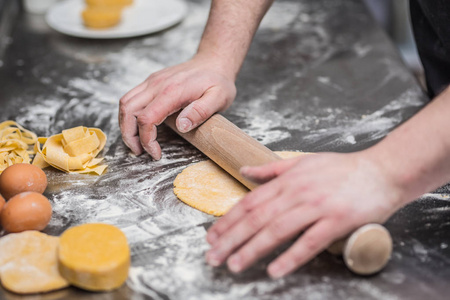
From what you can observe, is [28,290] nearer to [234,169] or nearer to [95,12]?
[234,169]

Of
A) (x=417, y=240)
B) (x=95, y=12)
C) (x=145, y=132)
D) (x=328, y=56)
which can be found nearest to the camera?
(x=417, y=240)

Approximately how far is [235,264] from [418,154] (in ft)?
1.49

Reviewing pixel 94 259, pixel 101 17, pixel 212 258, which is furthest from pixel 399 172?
pixel 101 17

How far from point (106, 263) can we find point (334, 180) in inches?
20.1

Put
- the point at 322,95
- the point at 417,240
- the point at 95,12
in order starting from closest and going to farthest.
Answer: the point at 417,240, the point at 322,95, the point at 95,12

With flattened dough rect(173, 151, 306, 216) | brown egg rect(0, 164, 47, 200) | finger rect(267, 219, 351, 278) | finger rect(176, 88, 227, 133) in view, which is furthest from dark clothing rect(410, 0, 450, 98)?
brown egg rect(0, 164, 47, 200)

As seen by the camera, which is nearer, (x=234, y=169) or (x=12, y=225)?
(x=12, y=225)

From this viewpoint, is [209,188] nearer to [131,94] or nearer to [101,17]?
[131,94]

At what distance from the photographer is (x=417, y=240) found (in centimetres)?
129

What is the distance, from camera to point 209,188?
4.95 ft

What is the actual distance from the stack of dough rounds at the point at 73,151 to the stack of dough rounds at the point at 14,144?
0.12 ft

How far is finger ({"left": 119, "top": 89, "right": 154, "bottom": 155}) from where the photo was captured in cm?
170

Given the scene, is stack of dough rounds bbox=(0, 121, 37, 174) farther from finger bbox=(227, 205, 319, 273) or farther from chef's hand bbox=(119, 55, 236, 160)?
finger bbox=(227, 205, 319, 273)

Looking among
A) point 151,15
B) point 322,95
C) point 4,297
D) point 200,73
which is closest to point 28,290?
point 4,297
